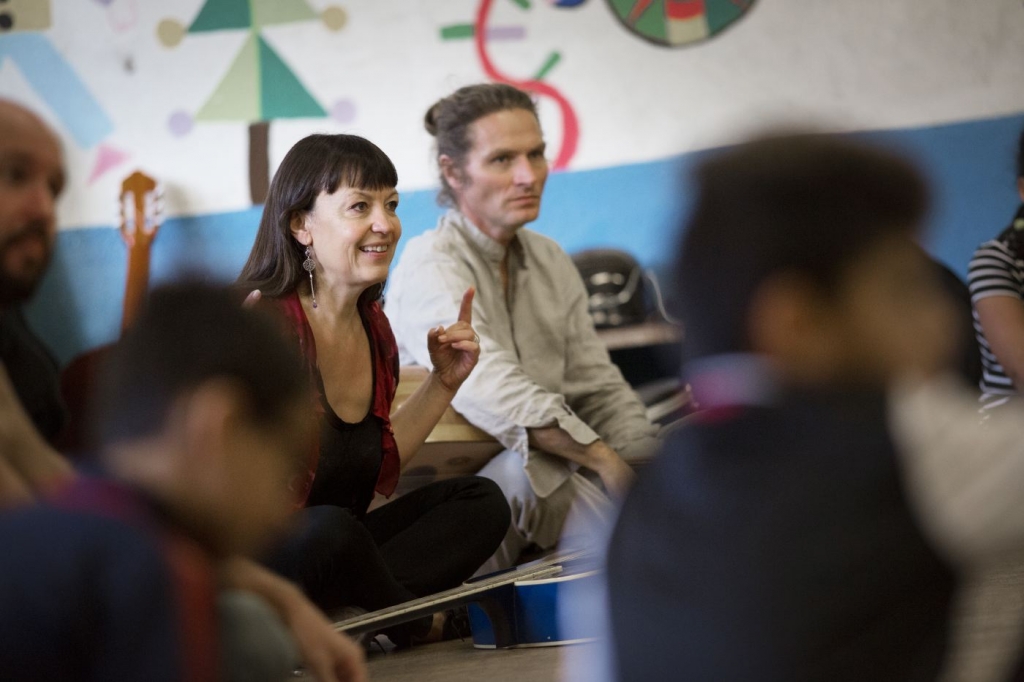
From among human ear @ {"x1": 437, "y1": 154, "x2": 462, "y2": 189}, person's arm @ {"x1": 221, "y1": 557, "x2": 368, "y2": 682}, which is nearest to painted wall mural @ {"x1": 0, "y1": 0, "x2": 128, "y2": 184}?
human ear @ {"x1": 437, "y1": 154, "x2": 462, "y2": 189}

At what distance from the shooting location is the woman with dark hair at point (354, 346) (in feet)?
6.40

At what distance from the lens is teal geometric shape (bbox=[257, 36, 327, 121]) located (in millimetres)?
4070

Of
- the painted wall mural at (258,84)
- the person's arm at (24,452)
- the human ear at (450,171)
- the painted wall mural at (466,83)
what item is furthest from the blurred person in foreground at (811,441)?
the painted wall mural at (258,84)

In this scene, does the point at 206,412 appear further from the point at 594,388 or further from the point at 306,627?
the point at 594,388

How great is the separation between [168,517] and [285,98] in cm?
→ 349

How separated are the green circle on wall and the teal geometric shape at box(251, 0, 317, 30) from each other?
3.70ft

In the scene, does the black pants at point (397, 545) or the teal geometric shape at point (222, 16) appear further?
the teal geometric shape at point (222, 16)

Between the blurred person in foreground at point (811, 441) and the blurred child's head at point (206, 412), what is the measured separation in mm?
293

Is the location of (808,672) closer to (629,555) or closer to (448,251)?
(629,555)

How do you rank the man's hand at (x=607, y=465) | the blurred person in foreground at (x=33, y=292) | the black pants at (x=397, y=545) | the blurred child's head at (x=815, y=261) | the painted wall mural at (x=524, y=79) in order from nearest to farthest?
the blurred child's head at (x=815, y=261) < the blurred person in foreground at (x=33, y=292) < the black pants at (x=397, y=545) < the man's hand at (x=607, y=465) < the painted wall mural at (x=524, y=79)

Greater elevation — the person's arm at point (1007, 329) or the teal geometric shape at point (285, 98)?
the teal geometric shape at point (285, 98)

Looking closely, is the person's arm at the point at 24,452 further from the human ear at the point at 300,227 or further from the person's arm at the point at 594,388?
the person's arm at the point at 594,388

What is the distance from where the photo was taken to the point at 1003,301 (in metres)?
2.51

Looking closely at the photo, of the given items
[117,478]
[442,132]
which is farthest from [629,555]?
[442,132]
